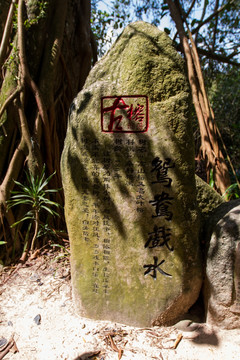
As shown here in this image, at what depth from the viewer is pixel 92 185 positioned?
2066 millimetres

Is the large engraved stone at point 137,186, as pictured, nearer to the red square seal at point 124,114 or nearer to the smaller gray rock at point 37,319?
the red square seal at point 124,114

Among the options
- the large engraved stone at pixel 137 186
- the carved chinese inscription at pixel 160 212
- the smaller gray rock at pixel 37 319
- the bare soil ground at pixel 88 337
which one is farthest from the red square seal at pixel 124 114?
the smaller gray rock at pixel 37 319

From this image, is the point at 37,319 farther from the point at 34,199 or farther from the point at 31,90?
the point at 31,90


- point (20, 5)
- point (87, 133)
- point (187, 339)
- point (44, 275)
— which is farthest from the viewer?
point (20, 5)

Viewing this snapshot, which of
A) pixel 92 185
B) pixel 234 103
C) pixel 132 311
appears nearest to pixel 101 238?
pixel 92 185

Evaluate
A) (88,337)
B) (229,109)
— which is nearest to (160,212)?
(88,337)

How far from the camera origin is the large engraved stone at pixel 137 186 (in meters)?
1.92

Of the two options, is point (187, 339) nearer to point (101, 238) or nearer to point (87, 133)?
point (101, 238)

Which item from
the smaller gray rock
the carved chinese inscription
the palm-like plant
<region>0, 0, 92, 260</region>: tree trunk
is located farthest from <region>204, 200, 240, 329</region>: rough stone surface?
<region>0, 0, 92, 260</region>: tree trunk

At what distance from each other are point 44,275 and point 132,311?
1.02 metres

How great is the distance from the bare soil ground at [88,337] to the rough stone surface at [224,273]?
11 centimetres

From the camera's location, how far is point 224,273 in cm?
188

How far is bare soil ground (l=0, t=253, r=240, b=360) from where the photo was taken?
1830 mm

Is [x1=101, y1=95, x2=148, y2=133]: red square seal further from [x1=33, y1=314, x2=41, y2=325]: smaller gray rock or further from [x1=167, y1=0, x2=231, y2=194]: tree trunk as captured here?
[x1=33, y1=314, x2=41, y2=325]: smaller gray rock
